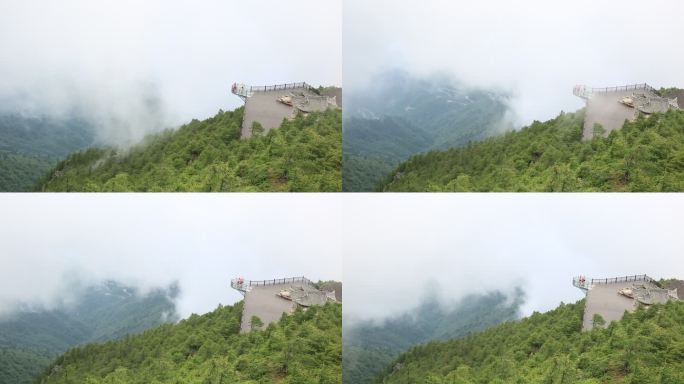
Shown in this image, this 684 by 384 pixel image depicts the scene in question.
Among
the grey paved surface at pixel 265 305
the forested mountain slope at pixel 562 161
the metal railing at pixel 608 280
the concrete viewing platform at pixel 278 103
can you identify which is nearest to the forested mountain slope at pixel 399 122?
the forested mountain slope at pixel 562 161

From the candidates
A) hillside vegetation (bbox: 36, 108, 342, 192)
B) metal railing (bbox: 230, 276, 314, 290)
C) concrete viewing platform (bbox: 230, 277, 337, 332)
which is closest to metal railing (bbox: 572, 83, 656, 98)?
hillside vegetation (bbox: 36, 108, 342, 192)

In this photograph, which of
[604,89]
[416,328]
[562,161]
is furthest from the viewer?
[416,328]

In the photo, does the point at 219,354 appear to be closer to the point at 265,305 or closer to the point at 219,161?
the point at 265,305

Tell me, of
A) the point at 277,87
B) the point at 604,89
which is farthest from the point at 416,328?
the point at 604,89

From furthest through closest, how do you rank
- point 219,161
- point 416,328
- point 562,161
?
point 416,328 → point 219,161 → point 562,161

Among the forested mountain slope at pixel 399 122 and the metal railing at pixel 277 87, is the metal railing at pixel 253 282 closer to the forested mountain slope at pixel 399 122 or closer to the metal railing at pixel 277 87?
the forested mountain slope at pixel 399 122

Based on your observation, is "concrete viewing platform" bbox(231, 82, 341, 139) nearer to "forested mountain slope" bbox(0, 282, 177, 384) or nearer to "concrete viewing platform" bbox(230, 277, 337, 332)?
"concrete viewing platform" bbox(230, 277, 337, 332)

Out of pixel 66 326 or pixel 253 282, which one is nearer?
pixel 66 326
